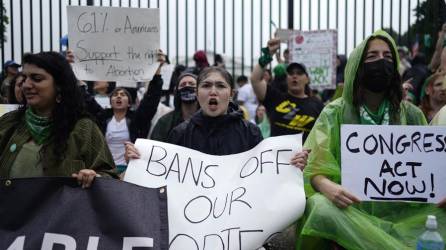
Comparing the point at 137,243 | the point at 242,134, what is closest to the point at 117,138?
the point at 242,134

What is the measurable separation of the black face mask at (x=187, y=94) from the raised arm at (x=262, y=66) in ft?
1.98

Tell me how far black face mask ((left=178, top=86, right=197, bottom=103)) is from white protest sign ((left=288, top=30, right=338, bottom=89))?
2758 mm

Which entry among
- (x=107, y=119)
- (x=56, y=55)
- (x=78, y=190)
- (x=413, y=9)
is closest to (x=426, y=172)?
(x=78, y=190)

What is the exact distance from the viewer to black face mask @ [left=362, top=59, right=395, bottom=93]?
3.51m

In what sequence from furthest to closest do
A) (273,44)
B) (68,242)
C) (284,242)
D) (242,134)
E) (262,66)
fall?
(262,66) < (273,44) < (284,242) < (242,134) < (68,242)

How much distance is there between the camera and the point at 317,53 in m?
7.38

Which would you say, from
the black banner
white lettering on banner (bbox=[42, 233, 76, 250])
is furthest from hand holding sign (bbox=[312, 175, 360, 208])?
white lettering on banner (bbox=[42, 233, 76, 250])

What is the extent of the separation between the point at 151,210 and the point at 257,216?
55 cm

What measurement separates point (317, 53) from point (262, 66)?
262cm

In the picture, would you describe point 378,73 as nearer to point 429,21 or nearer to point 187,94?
point 187,94

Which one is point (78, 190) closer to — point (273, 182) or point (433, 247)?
point (273, 182)

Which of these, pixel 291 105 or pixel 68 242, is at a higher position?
pixel 291 105

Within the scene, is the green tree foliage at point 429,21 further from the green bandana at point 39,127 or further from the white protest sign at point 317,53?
the green bandana at point 39,127

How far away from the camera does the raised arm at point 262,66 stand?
182 inches
